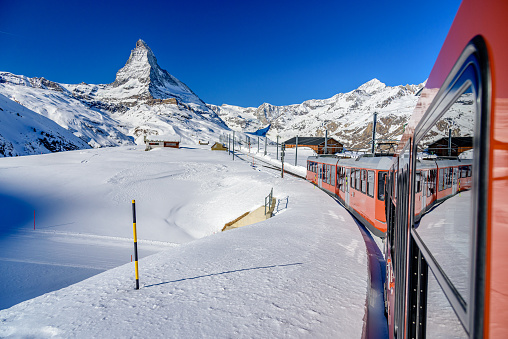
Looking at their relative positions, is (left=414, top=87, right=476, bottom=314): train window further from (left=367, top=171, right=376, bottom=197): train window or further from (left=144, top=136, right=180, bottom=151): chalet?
(left=144, top=136, right=180, bottom=151): chalet

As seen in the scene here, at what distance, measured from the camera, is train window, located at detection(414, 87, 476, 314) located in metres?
1.02

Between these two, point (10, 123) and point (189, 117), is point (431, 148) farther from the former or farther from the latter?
point (189, 117)

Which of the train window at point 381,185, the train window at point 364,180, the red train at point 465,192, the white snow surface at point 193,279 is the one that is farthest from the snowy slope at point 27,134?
the red train at point 465,192

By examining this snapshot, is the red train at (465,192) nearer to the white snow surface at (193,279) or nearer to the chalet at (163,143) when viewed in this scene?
the white snow surface at (193,279)

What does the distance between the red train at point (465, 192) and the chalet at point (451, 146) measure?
1 centimetres

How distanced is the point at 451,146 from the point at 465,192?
0.49 metres

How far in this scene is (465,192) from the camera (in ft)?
3.56

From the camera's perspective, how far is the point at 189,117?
188 m

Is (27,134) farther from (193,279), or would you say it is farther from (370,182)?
(193,279)

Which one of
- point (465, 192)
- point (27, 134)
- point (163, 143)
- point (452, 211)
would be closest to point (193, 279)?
point (452, 211)

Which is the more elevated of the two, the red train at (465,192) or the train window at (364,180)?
the red train at (465,192)

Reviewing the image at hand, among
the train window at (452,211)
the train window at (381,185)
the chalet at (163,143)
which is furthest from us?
the chalet at (163,143)

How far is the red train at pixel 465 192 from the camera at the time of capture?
79 centimetres

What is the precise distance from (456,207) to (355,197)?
39.0ft
